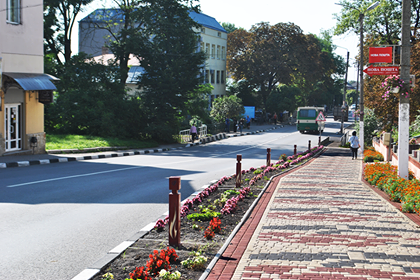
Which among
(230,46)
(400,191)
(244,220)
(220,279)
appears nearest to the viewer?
(220,279)

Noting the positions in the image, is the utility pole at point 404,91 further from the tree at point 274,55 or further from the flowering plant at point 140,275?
the tree at point 274,55

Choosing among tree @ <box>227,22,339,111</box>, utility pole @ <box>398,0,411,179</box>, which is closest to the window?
utility pole @ <box>398,0,411,179</box>

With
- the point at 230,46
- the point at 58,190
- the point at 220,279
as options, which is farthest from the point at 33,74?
the point at 230,46

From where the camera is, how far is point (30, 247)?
655cm

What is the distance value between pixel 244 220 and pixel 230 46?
2510 inches

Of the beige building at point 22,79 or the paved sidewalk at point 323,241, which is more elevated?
the beige building at point 22,79

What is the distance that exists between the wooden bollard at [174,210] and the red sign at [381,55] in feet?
Result: 25.5

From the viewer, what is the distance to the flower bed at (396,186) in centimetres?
927

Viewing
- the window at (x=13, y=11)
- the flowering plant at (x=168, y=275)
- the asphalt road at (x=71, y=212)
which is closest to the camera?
the flowering plant at (x=168, y=275)

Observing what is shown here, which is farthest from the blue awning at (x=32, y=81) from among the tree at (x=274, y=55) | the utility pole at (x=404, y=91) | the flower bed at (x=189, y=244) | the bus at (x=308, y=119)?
the tree at (x=274, y=55)

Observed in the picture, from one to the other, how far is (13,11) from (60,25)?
754 inches

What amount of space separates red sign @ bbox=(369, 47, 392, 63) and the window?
15.0m

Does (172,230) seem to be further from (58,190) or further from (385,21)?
(385,21)

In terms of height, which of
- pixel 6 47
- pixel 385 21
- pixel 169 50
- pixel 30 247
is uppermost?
pixel 385 21
